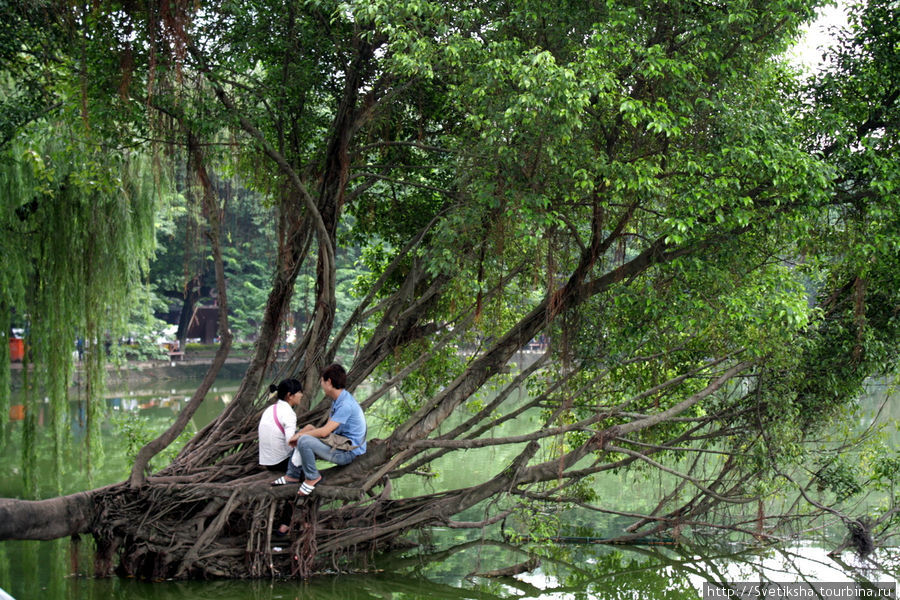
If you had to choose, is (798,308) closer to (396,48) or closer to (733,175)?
(733,175)

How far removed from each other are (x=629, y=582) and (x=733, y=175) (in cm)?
365

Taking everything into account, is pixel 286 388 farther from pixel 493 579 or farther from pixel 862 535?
pixel 862 535

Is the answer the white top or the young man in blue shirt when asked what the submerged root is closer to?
the young man in blue shirt

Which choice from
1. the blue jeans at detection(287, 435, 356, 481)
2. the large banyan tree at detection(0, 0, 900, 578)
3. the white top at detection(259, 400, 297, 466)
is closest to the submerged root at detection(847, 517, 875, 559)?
the large banyan tree at detection(0, 0, 900, 578)

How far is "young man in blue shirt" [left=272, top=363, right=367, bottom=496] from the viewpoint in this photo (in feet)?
21.6

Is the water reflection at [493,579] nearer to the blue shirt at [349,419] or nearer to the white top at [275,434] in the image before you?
the white top at [275,434]

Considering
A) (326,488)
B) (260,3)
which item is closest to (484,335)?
(326,488)

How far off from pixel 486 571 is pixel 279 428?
2.21 meters

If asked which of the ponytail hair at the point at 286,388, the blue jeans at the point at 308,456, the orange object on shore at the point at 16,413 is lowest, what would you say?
the blue jeans at the point at 308,456

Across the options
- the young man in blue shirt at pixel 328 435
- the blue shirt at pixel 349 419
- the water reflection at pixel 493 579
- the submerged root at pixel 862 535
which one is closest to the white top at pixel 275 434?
the young man in blue shirt at pixel 328 435

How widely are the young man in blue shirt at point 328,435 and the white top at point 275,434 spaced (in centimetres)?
12

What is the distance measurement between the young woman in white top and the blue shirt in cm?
37

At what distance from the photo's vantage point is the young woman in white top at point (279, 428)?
6781 mm

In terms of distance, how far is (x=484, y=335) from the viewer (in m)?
8.65
